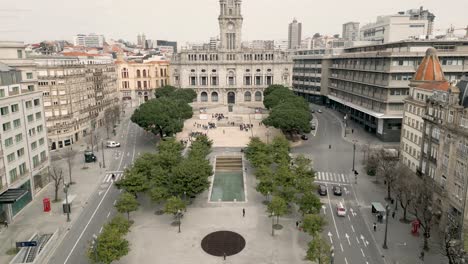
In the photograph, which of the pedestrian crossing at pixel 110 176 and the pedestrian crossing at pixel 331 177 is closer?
the pedestrian crossing at pixel 331 177

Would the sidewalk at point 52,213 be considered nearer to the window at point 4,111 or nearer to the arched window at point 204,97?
the window at point 4,111

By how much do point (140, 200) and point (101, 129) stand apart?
209ft

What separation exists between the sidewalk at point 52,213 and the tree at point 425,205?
46726 millimetres

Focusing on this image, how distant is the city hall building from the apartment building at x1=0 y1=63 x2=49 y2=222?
100 m

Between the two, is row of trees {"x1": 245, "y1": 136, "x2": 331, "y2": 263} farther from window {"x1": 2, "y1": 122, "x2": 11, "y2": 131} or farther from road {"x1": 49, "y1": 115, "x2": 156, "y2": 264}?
window {"x1": 2, "y1": 122, "x2": 11, "y2": 131}

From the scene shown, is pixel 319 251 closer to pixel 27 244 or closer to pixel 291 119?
pixel 27 244

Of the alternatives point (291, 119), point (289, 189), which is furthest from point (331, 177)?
point (291, 119)

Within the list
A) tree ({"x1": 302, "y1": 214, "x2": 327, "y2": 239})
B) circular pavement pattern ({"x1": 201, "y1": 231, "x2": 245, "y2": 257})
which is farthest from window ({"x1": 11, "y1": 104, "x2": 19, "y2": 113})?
tree ({"x1": 302, "y1": 214, "x2": 327, "y2": 239})

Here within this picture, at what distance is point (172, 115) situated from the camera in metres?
99.7

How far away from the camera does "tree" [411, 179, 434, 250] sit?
46250 millimetres

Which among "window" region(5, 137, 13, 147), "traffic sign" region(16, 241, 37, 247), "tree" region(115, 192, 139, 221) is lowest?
"traffic sign" region(16, 241, 37, 247)

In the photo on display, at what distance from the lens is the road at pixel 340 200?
153ft

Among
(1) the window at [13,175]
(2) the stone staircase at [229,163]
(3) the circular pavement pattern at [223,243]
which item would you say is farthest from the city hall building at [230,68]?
(3) the circular pavement pattern at [223,243]

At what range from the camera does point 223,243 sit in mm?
48062
